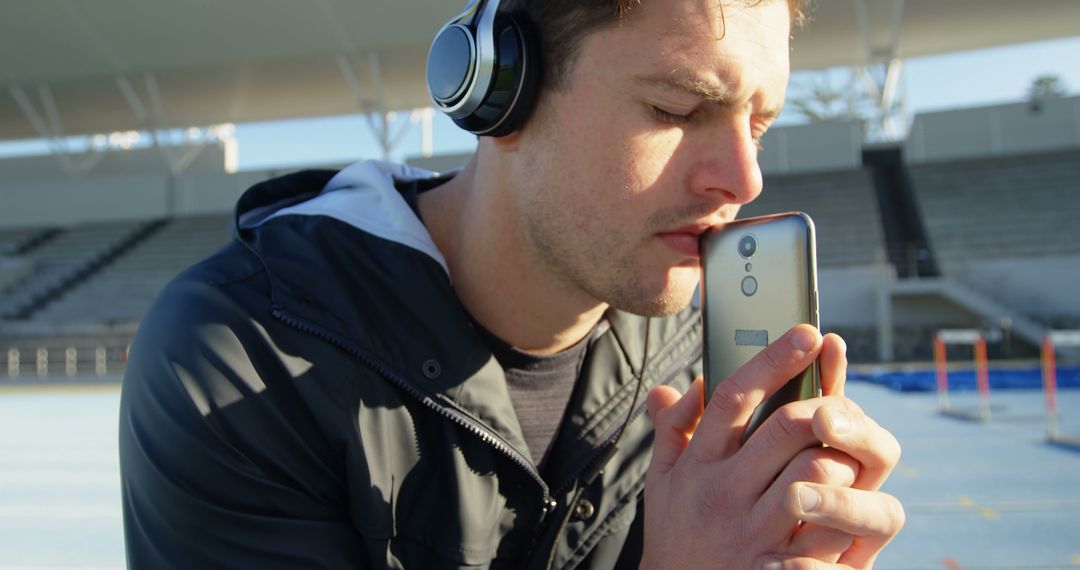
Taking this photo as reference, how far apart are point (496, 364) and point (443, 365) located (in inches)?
4.1

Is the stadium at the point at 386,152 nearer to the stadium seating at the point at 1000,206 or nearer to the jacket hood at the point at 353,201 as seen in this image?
the stadium seating at the point at 1000,206

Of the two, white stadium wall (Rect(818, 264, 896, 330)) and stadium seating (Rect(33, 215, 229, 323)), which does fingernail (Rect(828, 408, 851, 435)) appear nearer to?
white stadium wall (Rect(818, 264, 896, 330))

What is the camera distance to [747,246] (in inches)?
41.1

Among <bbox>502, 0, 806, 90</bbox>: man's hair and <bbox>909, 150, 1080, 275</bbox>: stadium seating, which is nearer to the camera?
<bbox>502, 0, 806, 90</bbox>: man's hair

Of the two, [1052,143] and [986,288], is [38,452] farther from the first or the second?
[1052,143]

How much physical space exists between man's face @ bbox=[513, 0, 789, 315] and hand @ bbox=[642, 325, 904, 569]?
35cm

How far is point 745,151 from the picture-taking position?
112cm

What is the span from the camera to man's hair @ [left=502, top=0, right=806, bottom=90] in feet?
3.79

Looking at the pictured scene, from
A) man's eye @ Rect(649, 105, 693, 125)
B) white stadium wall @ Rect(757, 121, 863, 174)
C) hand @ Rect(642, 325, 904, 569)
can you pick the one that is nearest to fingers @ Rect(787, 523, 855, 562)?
hand @ Rect(642, 325, 904, 569)

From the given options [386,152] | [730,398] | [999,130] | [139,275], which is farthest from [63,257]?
[999,130]

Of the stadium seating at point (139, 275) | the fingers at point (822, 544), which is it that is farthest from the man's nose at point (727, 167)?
the stadium seating at point (139, 275)

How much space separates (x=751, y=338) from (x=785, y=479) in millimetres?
260

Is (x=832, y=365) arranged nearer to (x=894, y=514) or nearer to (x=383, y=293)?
(x=894, y=514)

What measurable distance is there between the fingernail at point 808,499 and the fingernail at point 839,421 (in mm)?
68
